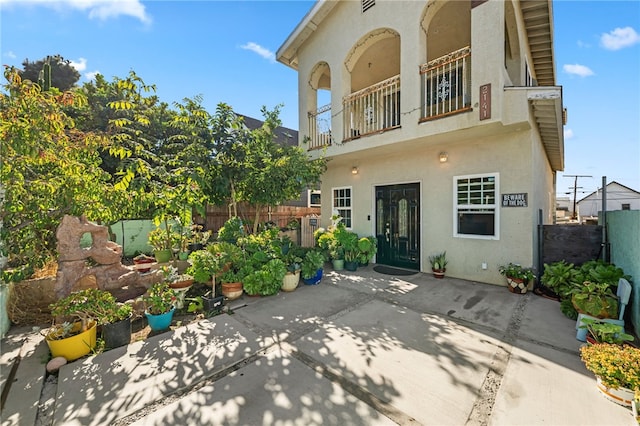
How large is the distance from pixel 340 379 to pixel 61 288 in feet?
13.5

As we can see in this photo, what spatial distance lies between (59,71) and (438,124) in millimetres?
16740

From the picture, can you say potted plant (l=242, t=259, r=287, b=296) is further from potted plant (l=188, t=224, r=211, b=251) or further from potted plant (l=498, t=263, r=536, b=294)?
potted plant (l=498, t=263, r=536, b=294)

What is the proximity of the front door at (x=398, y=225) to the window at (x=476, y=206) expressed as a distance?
1030 mm

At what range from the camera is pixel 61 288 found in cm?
365

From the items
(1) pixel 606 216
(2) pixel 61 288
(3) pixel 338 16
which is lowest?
(2) pixel 61 288

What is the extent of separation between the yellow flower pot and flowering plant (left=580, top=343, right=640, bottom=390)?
5446 millimetres

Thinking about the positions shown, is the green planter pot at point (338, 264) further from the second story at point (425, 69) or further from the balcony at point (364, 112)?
the balcony at point (364, 112)

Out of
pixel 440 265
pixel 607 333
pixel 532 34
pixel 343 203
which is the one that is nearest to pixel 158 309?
pixel 607 333

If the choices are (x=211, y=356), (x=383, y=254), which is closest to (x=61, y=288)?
(x=211, y=356)

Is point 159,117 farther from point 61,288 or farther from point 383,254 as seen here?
point 383,254

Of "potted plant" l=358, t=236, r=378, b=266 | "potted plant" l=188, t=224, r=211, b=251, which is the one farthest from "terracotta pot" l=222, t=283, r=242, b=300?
"potted plant" l=358, t=236, r=378, b=266

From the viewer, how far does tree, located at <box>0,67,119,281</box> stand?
266 cm

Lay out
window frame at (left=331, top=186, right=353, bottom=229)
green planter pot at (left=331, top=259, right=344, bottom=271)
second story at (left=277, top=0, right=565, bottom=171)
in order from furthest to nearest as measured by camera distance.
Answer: window frame at (left=331, top=186, right=353, bottom=229)
green planter pot at (left=331, top=259, right=344, bottom=271)
second story at (left=277, top=0, right=565, bottom=171)

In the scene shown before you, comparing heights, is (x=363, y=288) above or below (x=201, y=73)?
below
